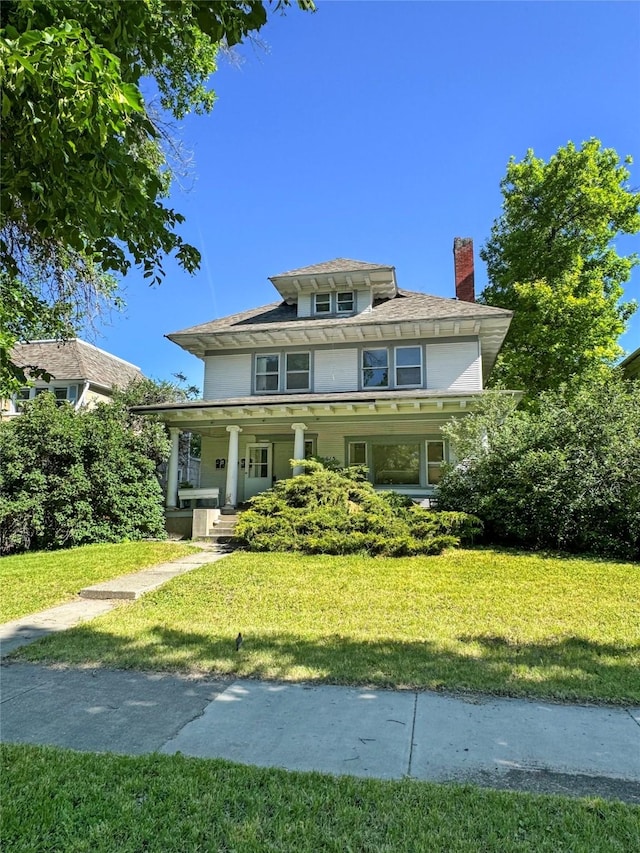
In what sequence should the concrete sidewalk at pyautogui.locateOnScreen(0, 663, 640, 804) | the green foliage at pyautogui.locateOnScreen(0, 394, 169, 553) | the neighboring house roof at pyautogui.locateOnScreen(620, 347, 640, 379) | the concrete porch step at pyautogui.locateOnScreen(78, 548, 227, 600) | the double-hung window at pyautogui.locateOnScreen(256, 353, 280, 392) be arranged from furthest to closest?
the neighboring house roof at pyautogui.locateOnScreen(620, 347, 640, 379) → the double-hung window at pyautogui.locateOnScreen(256, 353, 280, 392) → the green foliage at pyautogui.locateOnScreen(0, 394, 169, 553) → the concrete porch step at pyautogui.locateOnScreen(78, 548, 227, 600) → the concrete sidewalk at pyautogui.locateOnScreen(0, 663, 640, 804)

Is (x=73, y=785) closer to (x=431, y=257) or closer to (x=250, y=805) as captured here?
(x=250, y=805)

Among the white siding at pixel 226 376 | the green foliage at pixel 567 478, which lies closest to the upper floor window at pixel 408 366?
the green foliage at pixel 567 478

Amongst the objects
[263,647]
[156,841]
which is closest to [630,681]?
[263,647]

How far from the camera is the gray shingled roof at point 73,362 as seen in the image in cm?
2580

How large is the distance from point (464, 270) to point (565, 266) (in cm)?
551

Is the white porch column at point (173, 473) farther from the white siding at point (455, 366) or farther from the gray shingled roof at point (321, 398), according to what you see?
the white siding at point (455, 366)

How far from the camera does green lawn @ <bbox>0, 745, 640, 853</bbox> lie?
242 cm

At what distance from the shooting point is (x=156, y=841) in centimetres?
244

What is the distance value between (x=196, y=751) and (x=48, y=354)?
2833cm

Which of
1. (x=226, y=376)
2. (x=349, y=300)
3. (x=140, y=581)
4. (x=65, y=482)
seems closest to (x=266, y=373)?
(x=226, y=376)

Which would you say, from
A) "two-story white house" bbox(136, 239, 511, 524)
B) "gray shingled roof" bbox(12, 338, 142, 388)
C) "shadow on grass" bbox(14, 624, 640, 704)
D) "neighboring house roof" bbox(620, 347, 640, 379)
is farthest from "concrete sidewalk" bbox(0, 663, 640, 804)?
"neighboring house roof" bbox(620, 347, 640, 379)

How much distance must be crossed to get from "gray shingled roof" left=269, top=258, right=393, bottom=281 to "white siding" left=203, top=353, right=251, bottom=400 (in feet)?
11.0

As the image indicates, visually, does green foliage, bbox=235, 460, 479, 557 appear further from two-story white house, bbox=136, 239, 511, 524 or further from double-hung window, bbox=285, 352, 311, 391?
double-hung window, bbox=285, 352, 311, 391

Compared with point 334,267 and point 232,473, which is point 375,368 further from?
point 232,473
